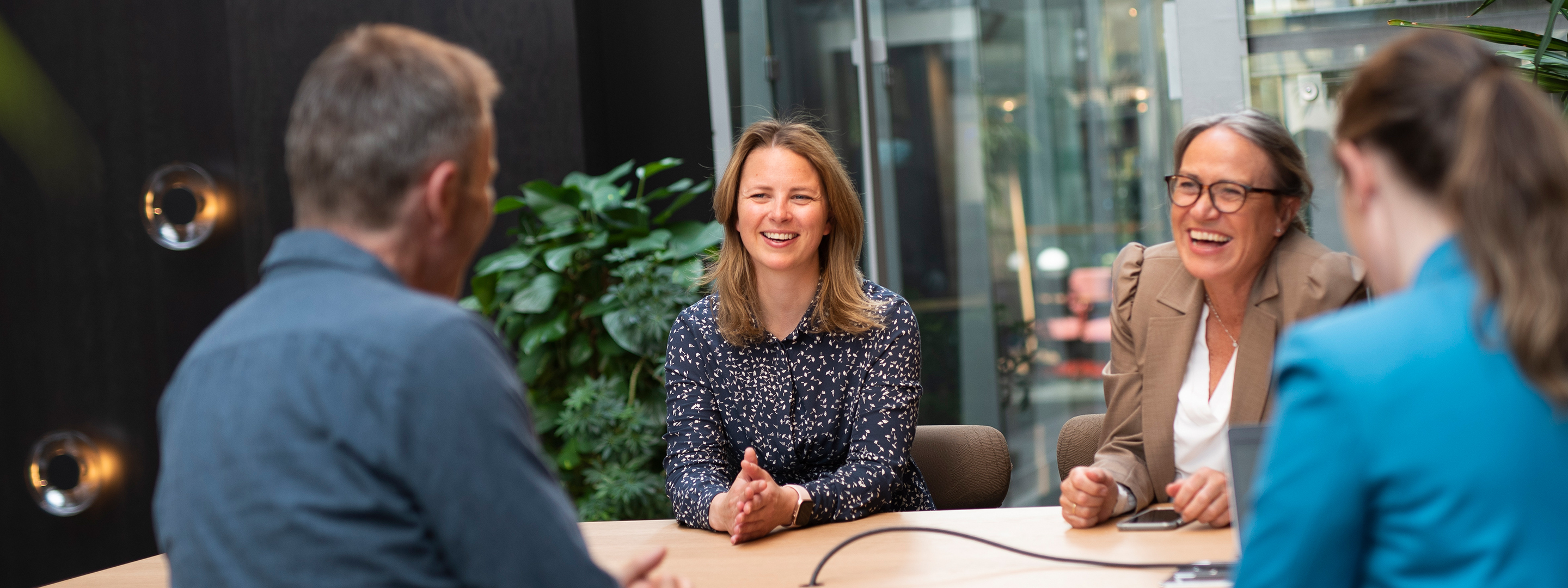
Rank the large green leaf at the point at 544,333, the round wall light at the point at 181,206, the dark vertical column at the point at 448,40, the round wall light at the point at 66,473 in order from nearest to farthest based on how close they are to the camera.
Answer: the round wall light at the point at 66,473 → the large green leaf at the point at 544,333 → the round wall light at the point at 181,206 → the dark vertical column at the point at 448,40

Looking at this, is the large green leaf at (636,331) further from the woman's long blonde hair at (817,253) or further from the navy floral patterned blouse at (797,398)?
the navy floral patterned blouse at (797,398)

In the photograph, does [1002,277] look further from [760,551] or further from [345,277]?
[345,277]

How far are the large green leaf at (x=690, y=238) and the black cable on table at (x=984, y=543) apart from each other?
6.03 feet

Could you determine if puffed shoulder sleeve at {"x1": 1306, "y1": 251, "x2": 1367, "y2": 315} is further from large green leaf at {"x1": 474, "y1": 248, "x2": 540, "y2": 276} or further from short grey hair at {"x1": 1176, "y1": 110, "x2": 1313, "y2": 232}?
large green leaf at {"x1": 474, "y1": 248, "x2": 540, "y2": 276}

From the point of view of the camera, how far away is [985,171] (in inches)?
175

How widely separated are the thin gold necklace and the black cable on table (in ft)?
2.13

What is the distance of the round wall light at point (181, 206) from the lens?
360 cm

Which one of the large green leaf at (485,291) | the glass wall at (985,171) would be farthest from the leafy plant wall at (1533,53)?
the large green leaf at (485,291)

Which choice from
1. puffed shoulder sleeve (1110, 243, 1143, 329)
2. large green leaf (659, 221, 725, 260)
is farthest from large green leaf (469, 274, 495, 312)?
puffed shoulder sleeve (1110, 243, 1143, 329)

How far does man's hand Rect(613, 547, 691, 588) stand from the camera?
1170 mm

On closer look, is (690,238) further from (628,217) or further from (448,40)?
(448,40)

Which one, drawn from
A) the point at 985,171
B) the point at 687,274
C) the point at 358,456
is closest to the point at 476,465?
the point at 358,456

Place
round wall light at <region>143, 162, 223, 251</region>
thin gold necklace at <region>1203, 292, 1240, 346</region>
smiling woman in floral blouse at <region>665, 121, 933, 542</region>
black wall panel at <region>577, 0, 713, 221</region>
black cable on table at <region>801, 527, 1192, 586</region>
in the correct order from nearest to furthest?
black cable on table at <region>801, 527, 1192, 586</region> → thin gold necklace at <region>1203, 292, 1240, 346</region> → smiling woman in floral blouse at <region>665, 121, 933, 542</region> → round wall light at <region>143, 162, 223, 251</region> → black wall panel at <region>577, 0, 713, 221</region>

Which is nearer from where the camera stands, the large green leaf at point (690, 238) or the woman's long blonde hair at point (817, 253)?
the woman's long blonde hair at point (817, 253)
